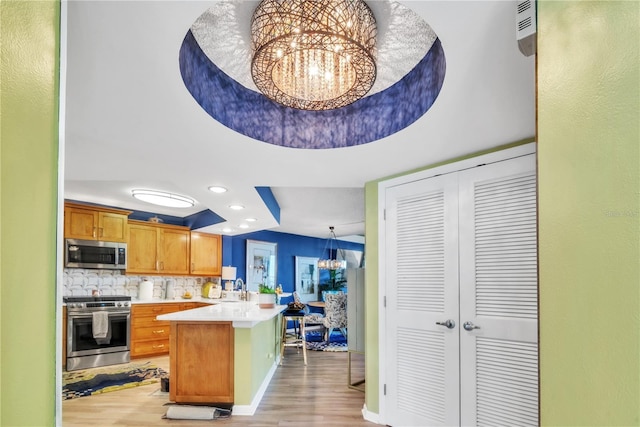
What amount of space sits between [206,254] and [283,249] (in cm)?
233

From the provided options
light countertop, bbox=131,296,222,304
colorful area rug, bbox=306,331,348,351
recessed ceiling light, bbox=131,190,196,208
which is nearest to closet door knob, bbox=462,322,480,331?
recessed ceiling light, bbox=131,190,196,208

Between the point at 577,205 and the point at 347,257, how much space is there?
407 inches

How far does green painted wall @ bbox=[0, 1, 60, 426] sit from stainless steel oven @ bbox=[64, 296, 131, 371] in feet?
16.4

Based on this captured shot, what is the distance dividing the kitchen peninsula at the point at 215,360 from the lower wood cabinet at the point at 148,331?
2.19 meters

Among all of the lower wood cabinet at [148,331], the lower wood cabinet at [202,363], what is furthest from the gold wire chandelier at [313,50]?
the lower wood cabinet at [148,331]

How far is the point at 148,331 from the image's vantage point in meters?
5.92

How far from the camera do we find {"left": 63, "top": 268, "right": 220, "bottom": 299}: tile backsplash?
5567mm

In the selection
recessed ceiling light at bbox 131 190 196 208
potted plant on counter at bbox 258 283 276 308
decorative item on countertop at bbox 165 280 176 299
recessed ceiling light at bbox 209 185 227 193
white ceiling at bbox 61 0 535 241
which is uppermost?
white ceiling at bbox 61 0 535 241

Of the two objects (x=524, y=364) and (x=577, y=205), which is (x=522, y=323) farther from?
(x=577, y=205)

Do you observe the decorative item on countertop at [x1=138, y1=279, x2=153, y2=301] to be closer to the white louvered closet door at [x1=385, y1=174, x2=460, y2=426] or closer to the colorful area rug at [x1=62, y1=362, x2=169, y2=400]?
the colorful area rug at [x1=62, y1=362, x2=169, y2=400]

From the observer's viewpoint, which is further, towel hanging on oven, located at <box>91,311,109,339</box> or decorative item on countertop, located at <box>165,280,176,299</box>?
decorative item on countertop, located at <box>165,280,176,299</box>

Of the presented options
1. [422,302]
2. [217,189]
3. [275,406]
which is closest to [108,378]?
[275,406]

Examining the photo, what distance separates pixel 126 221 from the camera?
19.3ft

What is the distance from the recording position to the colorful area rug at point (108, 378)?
4.27 m
